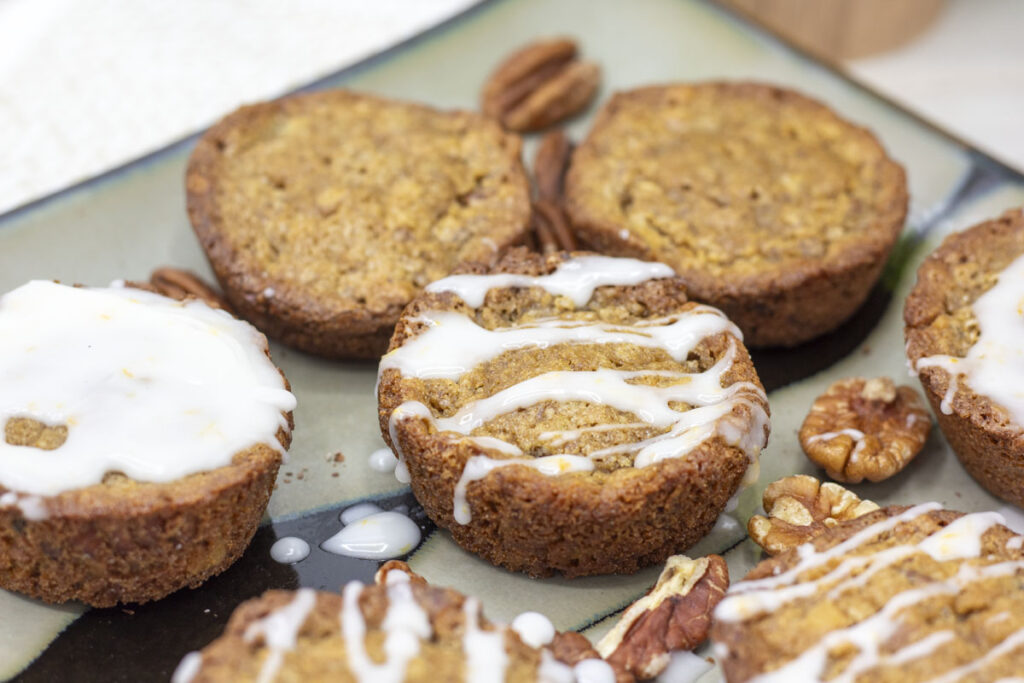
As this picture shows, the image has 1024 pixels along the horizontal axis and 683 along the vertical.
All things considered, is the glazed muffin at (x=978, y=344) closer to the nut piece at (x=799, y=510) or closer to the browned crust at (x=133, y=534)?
the nut piece at (x=799, y=510)

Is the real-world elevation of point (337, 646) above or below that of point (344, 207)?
below

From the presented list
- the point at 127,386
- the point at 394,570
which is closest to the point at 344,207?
the point at 127,386

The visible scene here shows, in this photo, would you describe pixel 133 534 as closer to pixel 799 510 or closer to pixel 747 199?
pixel 799 510

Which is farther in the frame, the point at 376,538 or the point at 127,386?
the point at 376,538

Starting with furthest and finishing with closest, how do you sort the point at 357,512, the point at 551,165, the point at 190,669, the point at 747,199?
the point at 551,165, the point at 747,199, the point at 357,512, the point at 190,669

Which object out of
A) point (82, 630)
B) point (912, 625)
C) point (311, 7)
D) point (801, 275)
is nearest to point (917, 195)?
point (801, 275)

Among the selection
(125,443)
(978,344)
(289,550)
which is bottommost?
(289,550)
